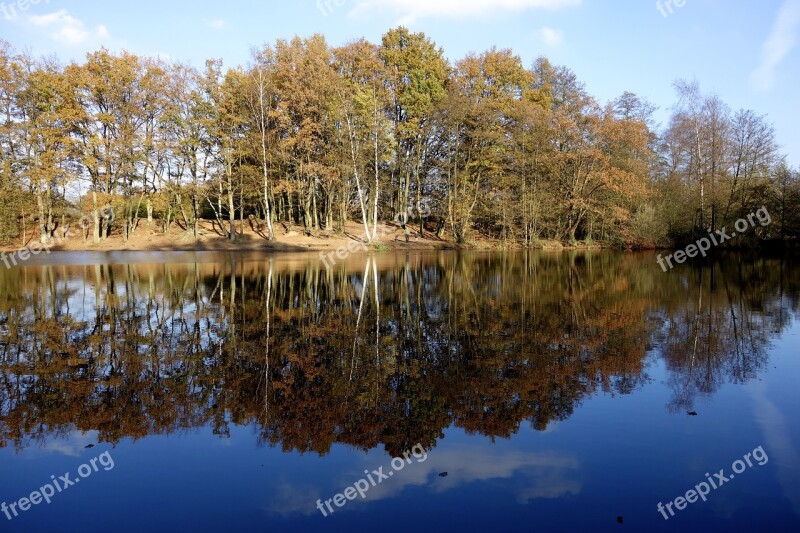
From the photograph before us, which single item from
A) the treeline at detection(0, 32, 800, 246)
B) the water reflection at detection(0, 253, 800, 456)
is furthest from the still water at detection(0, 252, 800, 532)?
the treeline at detection(0, 32, 800, 246)

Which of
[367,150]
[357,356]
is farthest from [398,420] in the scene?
[367,150]

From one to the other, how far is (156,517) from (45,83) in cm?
4795

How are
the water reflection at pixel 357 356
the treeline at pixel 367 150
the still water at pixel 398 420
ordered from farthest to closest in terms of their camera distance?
1. the treeline at pixel 367 150
2. the water reflection at pixel 357 356
3. the still water at pixel 398 420

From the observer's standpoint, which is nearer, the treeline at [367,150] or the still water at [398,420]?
the still water at [398,420]

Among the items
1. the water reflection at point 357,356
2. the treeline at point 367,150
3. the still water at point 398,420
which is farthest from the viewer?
the treeline at point 367,150

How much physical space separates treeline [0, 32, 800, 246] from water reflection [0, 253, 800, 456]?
79.5 ft

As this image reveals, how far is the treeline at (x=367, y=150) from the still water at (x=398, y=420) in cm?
2834

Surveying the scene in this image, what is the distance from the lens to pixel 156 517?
4367 millimetres

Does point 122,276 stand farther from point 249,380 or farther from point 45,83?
point 45,83

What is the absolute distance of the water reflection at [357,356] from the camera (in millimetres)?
6359

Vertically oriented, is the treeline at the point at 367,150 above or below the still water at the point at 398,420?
above

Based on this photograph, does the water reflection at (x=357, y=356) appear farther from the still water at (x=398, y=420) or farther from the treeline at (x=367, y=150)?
the treeline at (x=367, y=150)

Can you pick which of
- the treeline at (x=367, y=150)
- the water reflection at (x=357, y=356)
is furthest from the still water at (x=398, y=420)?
the treeline at (x=367, y=150)

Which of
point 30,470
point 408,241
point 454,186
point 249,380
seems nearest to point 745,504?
point 249,380
